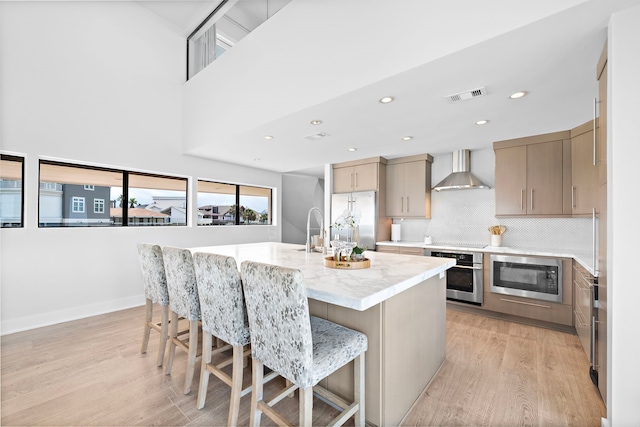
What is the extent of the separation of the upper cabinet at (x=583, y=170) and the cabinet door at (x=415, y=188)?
1827mm

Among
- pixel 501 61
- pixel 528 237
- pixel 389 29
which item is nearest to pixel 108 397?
pixel 389 29

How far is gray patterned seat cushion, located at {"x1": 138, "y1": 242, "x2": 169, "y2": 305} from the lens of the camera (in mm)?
2326

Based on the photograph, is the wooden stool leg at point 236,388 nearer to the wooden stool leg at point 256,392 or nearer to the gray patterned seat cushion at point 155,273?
the wooden stool leg at point 256,392

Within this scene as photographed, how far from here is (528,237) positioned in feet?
13.1

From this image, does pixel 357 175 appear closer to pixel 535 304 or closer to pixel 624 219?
pixel 535 304

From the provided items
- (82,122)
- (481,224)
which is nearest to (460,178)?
(481,224)

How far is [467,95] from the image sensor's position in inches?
95.1

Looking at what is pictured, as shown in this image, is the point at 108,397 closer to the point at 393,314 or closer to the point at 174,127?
the point at 393,314

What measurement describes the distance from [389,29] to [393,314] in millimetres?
2039

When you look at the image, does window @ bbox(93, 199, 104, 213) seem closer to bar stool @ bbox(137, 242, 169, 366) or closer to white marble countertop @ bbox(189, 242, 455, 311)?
bar stool @ bbox(137, 242, 169, 366)

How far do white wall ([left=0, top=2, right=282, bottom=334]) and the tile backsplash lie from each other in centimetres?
419

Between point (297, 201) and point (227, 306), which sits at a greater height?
point (297, 201)

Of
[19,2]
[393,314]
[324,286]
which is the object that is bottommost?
[393,314]

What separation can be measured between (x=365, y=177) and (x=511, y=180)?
214cm
